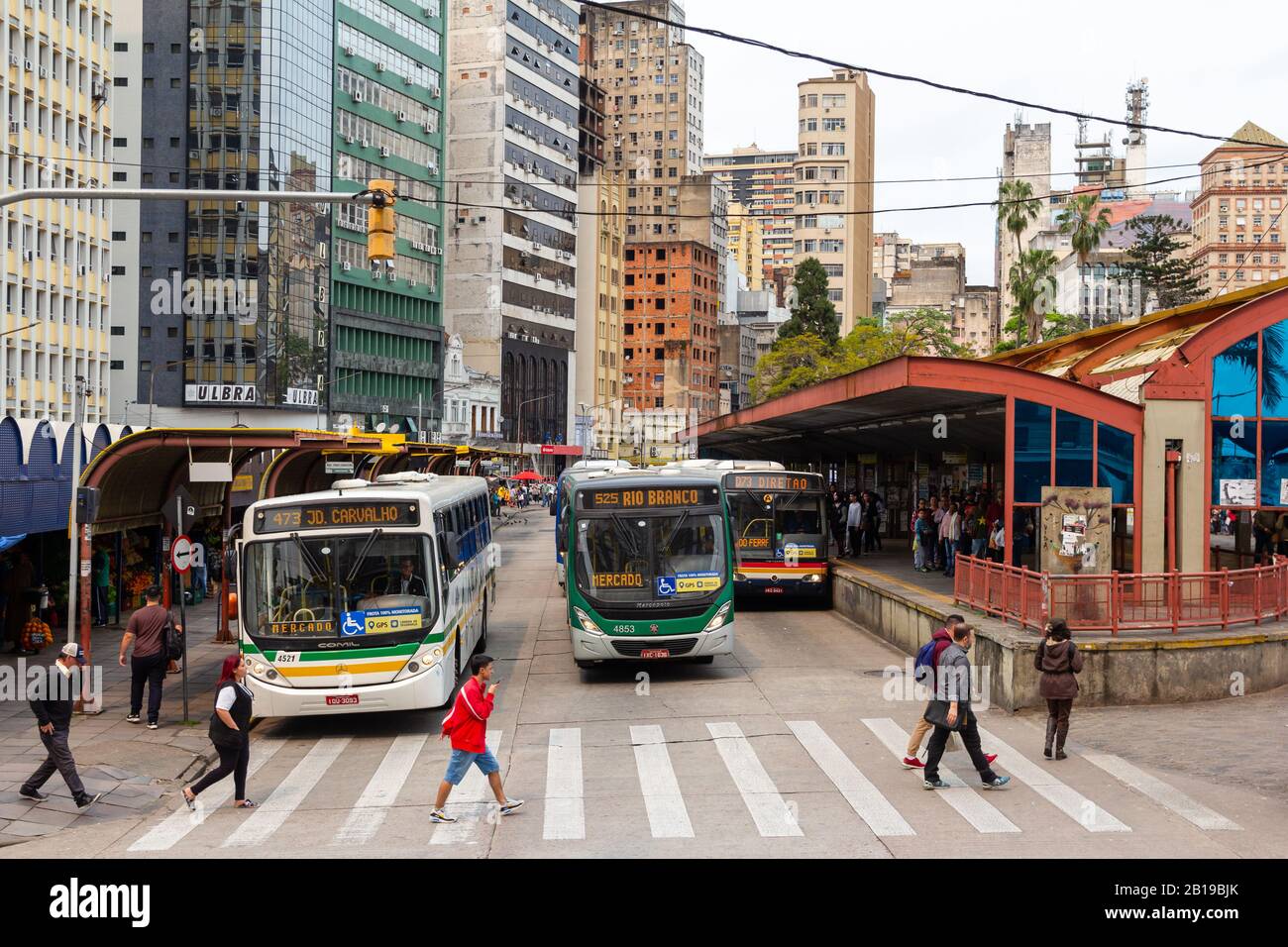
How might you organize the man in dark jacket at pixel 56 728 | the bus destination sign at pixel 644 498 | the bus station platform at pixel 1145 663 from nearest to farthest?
the man in dark jacket at pixel 56 728 → the bus station platform at pixel 1145 663 → the bus destination sign at pixel 644 498

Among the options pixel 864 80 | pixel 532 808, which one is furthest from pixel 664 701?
pixel 864 80

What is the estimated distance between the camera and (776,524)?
3028 centimetres

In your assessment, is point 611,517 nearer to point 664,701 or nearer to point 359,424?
point 664,701

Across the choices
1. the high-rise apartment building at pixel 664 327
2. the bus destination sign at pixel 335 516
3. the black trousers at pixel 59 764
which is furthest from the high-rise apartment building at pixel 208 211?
the black trousers at pixel 59 764

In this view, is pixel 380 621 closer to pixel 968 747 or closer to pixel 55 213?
pixel 968 747

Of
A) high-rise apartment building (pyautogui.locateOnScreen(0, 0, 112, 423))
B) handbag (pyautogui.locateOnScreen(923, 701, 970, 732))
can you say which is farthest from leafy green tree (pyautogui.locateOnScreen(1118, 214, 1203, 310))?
handbag (pyautogui.locateOnScreen(923, 701, 970, 732))

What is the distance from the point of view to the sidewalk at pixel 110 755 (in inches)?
533

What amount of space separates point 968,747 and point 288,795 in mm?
6910

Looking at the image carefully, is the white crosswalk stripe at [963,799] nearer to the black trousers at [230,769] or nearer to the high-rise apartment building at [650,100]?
the black trousers at [230,769]

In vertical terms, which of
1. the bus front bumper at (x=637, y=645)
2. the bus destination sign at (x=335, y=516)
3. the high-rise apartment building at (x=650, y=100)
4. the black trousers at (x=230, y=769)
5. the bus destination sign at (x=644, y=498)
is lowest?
the black trousers at (x=230, y=769)

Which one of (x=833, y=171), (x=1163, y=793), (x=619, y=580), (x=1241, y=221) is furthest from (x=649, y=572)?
(x=1241, y=221)

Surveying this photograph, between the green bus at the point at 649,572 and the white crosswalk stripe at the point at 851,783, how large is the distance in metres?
3.48

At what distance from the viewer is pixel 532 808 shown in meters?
13.3
